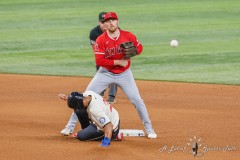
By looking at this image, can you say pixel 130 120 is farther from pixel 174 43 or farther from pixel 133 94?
pixel 174 43

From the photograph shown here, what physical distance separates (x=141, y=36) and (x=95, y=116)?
12.0m

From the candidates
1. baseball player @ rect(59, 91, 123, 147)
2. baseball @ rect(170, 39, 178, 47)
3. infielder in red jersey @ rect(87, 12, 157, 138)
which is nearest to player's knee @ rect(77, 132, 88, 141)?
baseball player @ rect(59, 91, 123, 147)

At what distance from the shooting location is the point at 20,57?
18453 millimetres

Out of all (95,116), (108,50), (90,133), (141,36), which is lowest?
(141,36)

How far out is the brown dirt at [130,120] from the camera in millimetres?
9445

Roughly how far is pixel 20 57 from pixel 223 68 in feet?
17.4

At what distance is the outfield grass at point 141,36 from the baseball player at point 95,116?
5.62 m

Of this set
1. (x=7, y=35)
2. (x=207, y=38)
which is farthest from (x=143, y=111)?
(x=7, y=35)

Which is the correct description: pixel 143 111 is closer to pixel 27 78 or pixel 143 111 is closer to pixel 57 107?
pixel 57 107

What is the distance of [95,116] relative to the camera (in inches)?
384

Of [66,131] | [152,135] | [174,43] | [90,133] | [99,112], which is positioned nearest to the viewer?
[99,112]

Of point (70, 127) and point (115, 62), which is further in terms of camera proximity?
point (70, 127)

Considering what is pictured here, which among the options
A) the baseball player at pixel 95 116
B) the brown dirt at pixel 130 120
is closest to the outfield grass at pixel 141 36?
the brown dirt at pixel 130 120

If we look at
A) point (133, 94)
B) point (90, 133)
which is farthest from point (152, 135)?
point (90, 133)
